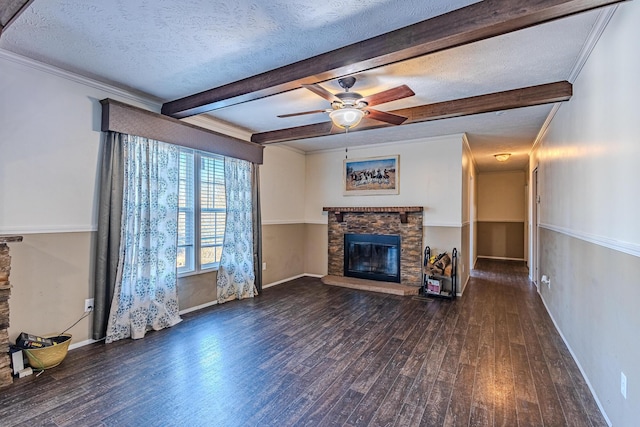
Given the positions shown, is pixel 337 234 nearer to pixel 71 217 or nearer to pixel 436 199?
pixel 436 199

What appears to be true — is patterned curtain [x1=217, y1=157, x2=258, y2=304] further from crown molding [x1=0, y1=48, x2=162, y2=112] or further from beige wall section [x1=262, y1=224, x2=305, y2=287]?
crown molding [x1=0, y1=48, x2=162, y2=112]

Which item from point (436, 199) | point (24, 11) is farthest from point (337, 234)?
point (24, 11)

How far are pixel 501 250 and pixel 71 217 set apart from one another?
9686 millimetres

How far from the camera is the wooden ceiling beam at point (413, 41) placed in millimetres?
1675

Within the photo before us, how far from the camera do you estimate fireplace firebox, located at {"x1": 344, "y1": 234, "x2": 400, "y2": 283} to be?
5.44 m

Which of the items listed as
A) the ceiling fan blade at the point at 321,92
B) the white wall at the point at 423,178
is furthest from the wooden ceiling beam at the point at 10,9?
the white wall at the point at 423,178

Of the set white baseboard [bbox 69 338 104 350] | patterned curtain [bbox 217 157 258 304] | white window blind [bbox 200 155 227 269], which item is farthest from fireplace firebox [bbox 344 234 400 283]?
white baseboard [bbox 69 338 104 350]

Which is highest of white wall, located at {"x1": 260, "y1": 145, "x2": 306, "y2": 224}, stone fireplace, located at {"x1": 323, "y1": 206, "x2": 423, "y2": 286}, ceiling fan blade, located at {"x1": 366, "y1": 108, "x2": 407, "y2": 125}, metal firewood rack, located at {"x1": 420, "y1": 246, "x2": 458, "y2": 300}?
ceiling fan blade, located at {"x1": 366, "y1": 108, "x2": 407, "y2": 125}

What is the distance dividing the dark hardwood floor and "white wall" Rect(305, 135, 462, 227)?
177cm

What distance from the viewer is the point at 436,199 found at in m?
5.10

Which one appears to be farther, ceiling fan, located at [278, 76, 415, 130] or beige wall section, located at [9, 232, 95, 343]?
ceiling fan, located at [278, 76, 415, 130]

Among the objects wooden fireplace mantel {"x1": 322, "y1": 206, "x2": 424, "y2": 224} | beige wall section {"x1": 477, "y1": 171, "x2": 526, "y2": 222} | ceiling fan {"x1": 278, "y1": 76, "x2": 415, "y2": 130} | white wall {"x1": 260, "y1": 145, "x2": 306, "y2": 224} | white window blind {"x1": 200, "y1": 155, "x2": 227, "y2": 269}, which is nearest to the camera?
ceiling fan {"x1": 278, "y1": 76, "x2": 415, "y2": 130}

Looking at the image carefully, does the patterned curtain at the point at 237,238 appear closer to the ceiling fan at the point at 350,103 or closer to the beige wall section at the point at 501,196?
the ceiling fan at the point at 350,103

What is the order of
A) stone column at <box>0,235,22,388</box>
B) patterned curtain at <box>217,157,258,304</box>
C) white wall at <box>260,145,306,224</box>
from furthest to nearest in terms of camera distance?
white wall at <box>260,145,306,224</box> → patterned curtain at <box>217,157,258,304</box> → stone column at <box>0,235,22,388</box>
